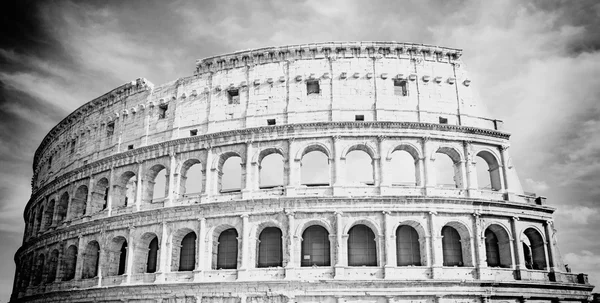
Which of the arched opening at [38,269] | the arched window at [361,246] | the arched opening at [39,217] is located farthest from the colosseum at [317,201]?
the arched opening at [39,217]

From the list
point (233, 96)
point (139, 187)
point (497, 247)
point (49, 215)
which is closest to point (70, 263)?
point (49, 215)

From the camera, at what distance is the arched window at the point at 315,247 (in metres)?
24.7

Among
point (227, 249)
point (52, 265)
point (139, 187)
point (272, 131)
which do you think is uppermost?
point (272, 131)

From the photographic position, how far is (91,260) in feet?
98.0

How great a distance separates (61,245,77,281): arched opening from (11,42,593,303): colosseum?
121 mm

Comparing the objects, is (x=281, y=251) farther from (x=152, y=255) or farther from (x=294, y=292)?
(x=152, y=255)

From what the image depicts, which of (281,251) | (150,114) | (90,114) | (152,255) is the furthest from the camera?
(90,114)

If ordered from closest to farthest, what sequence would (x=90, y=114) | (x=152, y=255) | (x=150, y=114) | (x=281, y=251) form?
(x=281, y=251) < (x=152, y=255) < (x=150, y=114) < (x=90, y=114)

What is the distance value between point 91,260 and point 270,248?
459 inches

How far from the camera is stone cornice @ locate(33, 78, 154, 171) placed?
31.0m

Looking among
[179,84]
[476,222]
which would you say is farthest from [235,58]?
[476,222]

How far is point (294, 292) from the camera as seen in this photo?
76.6 feet

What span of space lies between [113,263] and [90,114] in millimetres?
10842

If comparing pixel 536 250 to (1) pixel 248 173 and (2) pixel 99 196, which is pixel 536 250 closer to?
(1) pixel 248 173
